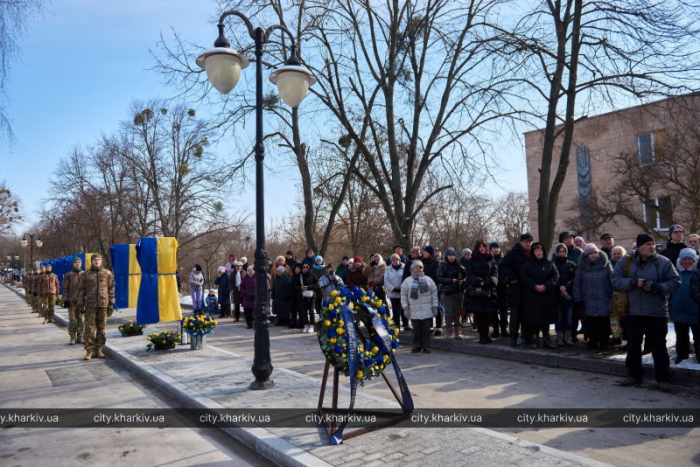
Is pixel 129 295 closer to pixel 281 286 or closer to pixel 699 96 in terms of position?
pixel 281 286

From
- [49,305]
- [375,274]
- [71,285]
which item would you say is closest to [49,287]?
[49,305]

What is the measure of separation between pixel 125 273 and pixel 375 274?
9.02 meters

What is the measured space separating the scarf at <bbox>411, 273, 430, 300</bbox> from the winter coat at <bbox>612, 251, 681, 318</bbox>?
12.5 feet

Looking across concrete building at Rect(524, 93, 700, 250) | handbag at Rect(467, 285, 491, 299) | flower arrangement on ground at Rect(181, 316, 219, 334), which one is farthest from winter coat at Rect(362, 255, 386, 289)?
concrete building at Rect(524, 93, 700, 250)

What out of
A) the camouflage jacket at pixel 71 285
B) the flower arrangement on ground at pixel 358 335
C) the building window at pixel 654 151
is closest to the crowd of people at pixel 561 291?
the flower arrangement on ground at pixel 358 335

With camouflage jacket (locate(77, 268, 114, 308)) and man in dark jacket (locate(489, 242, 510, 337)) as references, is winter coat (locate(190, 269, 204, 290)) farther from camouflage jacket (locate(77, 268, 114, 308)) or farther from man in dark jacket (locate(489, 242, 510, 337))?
man in dark jacket (locate(489, 242, 510, 337))

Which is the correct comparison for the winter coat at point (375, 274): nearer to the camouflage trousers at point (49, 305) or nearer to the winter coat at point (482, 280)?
the winter coat at point (482, 280)

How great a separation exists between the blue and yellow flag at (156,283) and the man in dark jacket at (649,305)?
10.2 meters

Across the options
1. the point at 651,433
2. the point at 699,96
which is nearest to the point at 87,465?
the point at 651,433

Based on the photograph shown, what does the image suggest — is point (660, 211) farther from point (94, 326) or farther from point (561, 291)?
point (94, 326)

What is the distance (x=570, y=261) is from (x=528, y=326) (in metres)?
1.59

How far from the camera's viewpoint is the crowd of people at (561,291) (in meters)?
6.69

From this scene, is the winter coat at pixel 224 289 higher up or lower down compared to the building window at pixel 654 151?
lower down

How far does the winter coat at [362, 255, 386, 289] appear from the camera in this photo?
12734 mm
